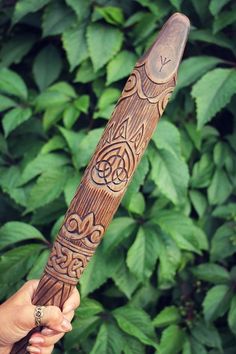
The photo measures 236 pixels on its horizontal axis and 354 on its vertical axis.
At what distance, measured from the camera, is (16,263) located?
1.50 metres

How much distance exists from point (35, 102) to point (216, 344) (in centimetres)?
85

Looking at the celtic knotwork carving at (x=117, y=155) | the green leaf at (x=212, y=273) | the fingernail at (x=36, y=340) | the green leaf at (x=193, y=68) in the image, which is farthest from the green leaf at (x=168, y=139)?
the fingernail at (x=36, y=340)

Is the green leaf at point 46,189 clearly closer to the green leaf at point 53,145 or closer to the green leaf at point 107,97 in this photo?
the green leaf at point 53,145

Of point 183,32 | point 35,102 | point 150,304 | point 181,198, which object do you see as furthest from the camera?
point 150,304

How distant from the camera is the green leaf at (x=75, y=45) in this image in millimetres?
1602

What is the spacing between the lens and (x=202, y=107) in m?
1.50

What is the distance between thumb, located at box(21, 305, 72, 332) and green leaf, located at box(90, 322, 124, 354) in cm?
44

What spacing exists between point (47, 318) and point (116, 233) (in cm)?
48

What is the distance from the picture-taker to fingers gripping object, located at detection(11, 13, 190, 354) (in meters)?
0.92

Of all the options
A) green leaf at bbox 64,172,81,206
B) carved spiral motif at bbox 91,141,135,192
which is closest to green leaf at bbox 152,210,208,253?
green leaf at bbox 64,172,81,206

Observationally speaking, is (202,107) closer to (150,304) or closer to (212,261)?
(212,261)

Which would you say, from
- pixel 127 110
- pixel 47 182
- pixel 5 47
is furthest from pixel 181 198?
pixel 5 47

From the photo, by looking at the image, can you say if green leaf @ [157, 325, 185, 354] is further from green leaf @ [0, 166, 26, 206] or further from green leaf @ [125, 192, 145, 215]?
green leaf @ [0, 166, 26, 206]

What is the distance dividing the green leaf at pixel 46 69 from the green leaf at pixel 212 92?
0.46 metres
